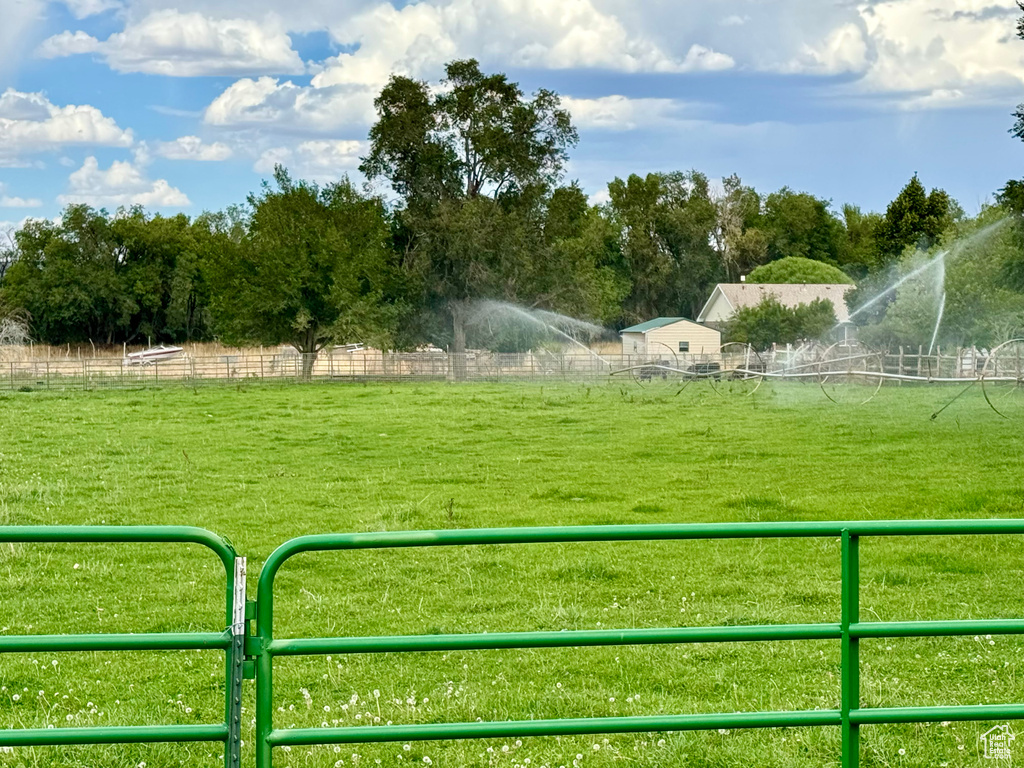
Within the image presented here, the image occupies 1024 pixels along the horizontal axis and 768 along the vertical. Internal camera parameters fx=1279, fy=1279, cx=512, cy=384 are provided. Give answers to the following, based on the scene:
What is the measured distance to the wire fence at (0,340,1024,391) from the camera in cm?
4853

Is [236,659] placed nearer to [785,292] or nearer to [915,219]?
A: [915,219]

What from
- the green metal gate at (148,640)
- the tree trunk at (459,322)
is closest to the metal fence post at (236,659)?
the green metal gate at (148,640)

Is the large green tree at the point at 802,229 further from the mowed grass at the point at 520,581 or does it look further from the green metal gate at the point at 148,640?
the green metal gate at the point at 148,640

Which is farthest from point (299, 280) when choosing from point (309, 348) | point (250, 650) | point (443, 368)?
point (250, 650)

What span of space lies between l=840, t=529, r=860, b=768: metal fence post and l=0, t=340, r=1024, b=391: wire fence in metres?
42.3

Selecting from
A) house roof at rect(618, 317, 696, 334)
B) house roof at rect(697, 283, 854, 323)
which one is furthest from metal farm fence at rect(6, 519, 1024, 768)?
house roof at rect(697, 283, 854, 323)

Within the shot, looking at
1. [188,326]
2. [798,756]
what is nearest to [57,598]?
[798,756]

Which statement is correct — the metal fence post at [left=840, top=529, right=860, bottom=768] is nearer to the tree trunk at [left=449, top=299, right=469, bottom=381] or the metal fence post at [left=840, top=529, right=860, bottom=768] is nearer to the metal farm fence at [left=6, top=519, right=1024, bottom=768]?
the metal farm fence at [left=6, top=519, right=1024, bottom=768]

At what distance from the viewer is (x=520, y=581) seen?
11.2 meters

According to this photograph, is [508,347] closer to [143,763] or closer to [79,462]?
[79,462]

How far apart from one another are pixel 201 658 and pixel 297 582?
2980 millimetres

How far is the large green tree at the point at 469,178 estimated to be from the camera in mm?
62688

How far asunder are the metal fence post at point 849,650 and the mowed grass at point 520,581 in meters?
1.82

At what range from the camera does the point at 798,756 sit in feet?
20.2
